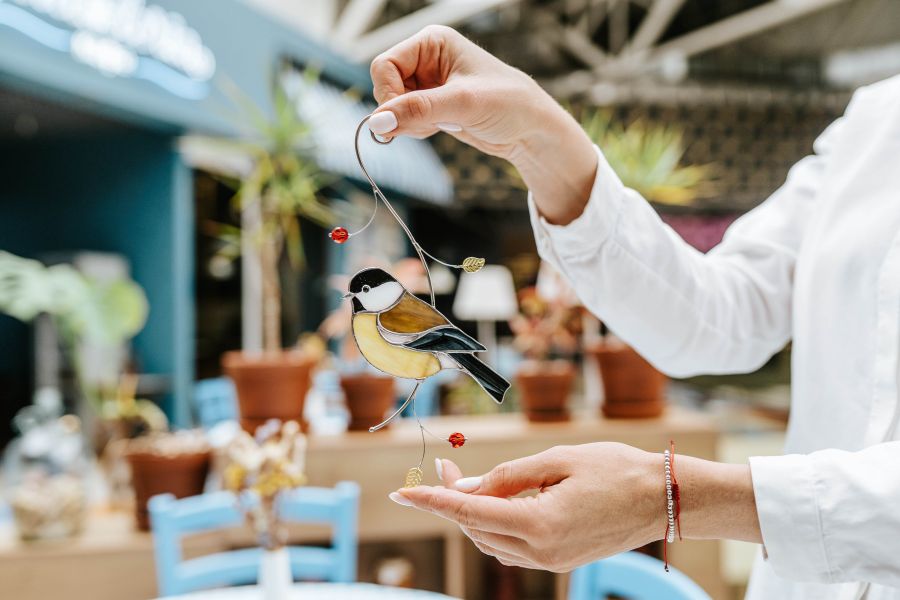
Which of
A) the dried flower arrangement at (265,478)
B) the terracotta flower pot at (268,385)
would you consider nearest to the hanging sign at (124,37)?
the terracotta flower pot at (268,385)

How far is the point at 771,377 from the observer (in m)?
9.39

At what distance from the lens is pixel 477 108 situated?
0.72m

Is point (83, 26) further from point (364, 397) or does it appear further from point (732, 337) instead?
point (732, 337)

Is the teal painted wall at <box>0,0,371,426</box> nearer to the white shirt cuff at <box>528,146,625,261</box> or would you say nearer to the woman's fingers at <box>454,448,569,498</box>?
the white shirt cuff at <box>528,146,625,261</box>

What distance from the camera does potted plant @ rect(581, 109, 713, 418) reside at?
2.17 meters

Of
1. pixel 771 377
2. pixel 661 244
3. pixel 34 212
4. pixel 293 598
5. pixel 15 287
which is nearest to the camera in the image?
pixel 661 244

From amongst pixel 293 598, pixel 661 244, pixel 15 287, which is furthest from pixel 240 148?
pixel 661 244

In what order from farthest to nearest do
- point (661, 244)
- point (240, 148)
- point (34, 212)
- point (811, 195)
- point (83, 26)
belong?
1. point (34, 212)
2. point (83, 26)
3. point (240, 148)
4. point (811, 195)
5. point (661, 244)

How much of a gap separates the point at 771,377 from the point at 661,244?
31.0 feet

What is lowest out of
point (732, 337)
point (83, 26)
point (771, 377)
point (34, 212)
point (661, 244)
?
point (771, 377)

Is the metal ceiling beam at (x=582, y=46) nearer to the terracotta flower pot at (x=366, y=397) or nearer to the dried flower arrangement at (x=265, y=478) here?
the terracotta flower pot at (x=366, y=397)

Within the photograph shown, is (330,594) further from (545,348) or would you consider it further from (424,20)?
(424,20)

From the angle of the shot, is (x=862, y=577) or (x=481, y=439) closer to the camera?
(x=862, y=577)

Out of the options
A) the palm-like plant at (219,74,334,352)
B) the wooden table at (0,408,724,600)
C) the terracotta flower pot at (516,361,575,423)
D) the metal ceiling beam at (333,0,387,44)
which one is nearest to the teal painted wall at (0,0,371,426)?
the metal ceiling beam at (333,0,387,44)
